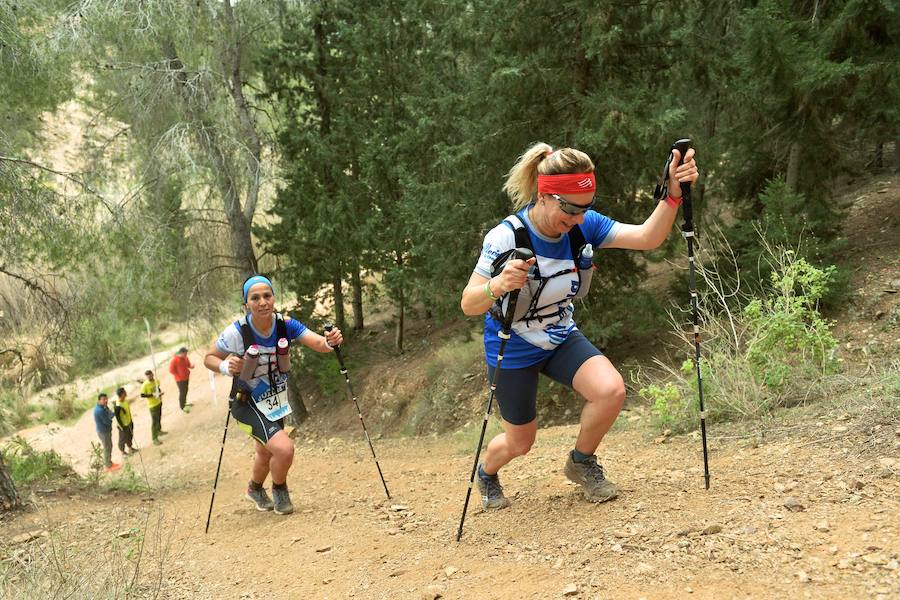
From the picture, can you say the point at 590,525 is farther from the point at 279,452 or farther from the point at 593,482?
the point at 279,452

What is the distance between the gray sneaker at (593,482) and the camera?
464 cm

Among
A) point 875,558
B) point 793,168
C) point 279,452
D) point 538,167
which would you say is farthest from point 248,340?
point 793,168

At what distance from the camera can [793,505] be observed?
383 cm

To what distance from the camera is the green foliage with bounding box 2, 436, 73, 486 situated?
8.76 metres

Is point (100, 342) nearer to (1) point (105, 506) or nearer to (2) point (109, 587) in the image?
(1) point (105, 506)

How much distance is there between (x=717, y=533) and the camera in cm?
375

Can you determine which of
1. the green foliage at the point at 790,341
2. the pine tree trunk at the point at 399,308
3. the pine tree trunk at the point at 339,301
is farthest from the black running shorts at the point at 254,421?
the pine tree trunk at the point at 339,301

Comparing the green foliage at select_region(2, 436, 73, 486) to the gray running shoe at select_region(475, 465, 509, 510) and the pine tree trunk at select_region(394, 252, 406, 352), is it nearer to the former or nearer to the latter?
the gray running shoe at select_region(475, 465, 509, 510)

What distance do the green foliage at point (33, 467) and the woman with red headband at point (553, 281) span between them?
704 centimetres

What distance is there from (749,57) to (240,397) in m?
7.88

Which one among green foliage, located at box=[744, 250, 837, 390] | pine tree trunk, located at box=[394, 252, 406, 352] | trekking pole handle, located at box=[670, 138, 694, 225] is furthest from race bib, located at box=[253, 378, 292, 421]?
pine tree trunk, located at box=[394, 252, 406, 352]

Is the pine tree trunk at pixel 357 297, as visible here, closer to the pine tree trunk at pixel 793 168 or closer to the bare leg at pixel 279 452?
the pine tree trunk at pixel 793 168

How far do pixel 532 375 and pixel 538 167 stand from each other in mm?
1316

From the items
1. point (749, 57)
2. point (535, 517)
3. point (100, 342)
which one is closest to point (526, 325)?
point (535, 517)
